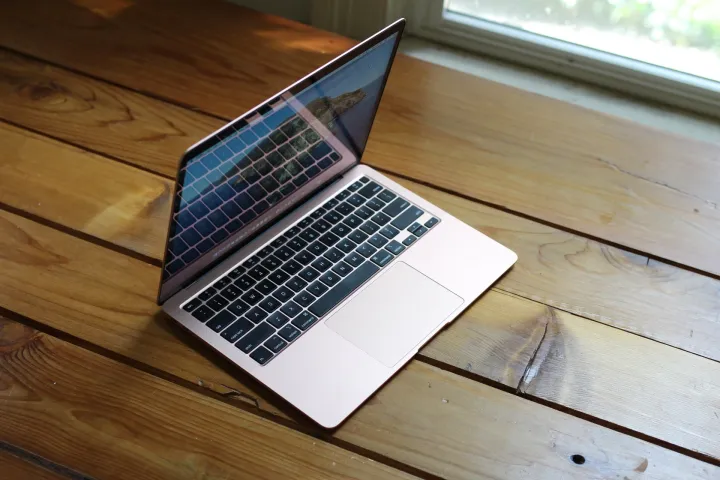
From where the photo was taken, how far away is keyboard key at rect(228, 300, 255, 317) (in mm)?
739

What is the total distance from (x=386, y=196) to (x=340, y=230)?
0.24 ft

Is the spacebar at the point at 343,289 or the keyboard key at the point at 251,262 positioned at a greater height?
the keyboard key at the point at 251,262

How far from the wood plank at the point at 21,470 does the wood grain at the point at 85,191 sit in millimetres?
238

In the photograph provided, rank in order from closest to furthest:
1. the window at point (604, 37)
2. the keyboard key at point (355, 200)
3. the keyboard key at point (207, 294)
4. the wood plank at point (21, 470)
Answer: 1. the wood plank at point (21, 470)
2. the keyboard key at point (207, 294)
3. the keyboard key at point (355, 200)
4. the window at point (604, 37)

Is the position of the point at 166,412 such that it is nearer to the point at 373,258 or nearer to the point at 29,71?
the point at 373,258

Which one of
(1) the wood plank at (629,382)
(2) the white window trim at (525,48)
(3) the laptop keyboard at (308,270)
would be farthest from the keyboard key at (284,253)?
(2) the white window trim at (525,48)

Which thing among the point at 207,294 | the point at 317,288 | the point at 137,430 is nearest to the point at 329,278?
the point at 317,288

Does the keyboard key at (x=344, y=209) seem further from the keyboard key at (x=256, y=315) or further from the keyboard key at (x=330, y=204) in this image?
the keyboard key at (x=256, y=315)

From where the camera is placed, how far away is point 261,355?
2.34 ft

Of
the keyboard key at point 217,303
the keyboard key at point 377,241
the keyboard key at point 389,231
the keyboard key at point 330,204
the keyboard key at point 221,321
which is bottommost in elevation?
the keyboard key at point 221,321

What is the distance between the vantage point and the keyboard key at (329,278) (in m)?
0.78

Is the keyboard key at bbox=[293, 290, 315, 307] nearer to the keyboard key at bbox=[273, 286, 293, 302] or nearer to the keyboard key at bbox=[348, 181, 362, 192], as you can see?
the keyboard key at bbox=[273, 286, 293, 302]

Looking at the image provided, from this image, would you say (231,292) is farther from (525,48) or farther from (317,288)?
(525,48)

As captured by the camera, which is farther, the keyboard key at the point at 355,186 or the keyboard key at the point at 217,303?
the keyboard key at the point at 355,186
